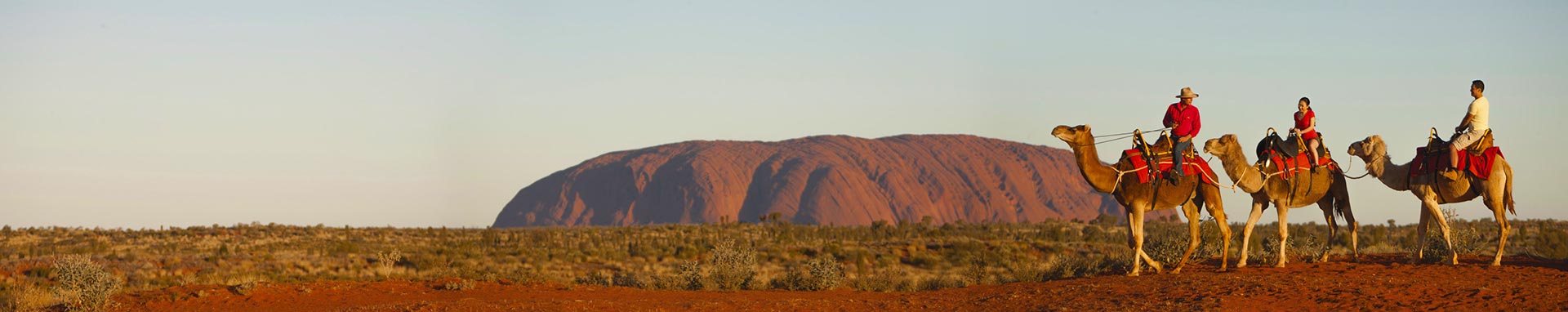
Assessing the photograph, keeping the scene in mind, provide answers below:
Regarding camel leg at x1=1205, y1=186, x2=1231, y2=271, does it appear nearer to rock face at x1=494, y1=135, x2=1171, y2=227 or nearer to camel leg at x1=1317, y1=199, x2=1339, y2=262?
camel leg at x1=1317, y1=199, x2=1339, y2=262

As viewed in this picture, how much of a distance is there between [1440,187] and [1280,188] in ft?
7.17

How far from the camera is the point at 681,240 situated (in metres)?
49.5

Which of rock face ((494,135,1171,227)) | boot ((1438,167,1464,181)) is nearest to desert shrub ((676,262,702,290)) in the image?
boot ((1438,167,1464,181))

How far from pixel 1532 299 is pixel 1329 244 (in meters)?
5.70

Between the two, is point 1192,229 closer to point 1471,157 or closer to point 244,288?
point 1471,157

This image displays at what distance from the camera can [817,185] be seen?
124 m

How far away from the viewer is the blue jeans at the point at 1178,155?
17297 mm

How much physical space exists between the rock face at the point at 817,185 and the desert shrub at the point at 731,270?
9150 cm

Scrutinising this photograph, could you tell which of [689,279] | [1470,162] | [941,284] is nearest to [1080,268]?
[941,284]

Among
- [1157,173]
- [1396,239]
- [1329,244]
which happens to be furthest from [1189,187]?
[1396,239]

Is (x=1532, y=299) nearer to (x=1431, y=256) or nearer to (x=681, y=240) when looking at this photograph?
(x=1431, y=256)

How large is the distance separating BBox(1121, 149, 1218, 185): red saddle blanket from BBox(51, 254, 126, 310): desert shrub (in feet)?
48.4

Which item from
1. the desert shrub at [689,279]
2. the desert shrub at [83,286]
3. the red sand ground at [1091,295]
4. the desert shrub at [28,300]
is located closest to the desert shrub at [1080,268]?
the red sand ground at [1091,295]

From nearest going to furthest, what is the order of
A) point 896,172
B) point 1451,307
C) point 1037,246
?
point 1451,307 → point 1037,246 → point 896,172
